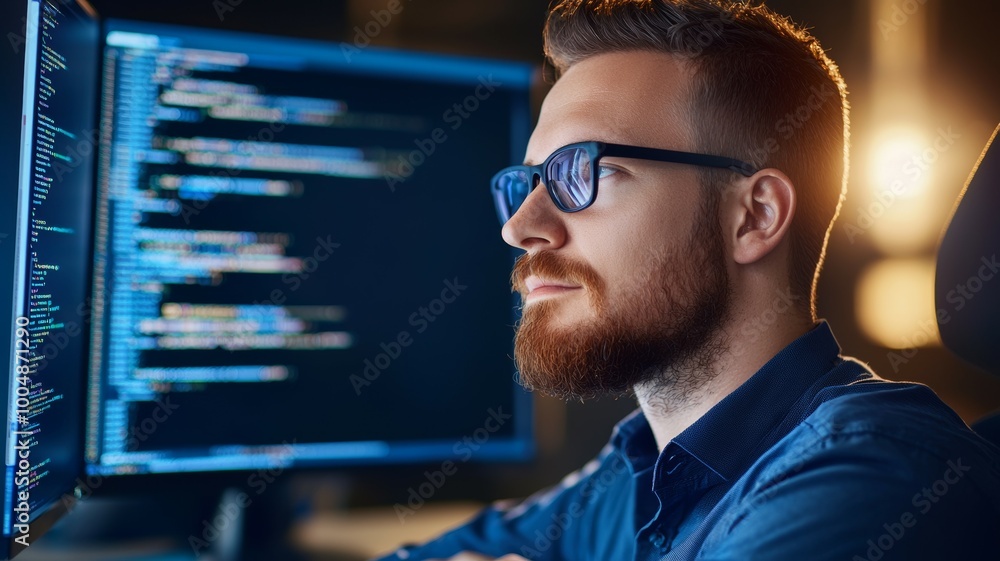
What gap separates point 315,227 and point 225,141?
16 centimetres

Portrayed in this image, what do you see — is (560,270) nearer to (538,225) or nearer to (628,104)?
(538,225)

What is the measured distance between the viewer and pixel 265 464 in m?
0.98

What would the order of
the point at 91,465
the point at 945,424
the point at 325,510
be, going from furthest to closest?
the point at 325,510 → the point at 91,465 → the point at 945,424

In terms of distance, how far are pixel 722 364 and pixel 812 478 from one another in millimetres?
277

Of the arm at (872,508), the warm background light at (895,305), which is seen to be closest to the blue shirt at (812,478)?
the arm at (872,508)

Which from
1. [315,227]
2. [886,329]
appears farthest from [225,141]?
[886,329]

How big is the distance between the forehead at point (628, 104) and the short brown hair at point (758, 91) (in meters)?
0.02

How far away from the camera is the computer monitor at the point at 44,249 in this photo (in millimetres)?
615

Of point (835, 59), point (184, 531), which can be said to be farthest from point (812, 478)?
point (835, 59)

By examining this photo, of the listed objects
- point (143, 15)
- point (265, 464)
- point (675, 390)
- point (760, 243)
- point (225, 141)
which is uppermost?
point (143, 15)

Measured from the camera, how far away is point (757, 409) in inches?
29.2

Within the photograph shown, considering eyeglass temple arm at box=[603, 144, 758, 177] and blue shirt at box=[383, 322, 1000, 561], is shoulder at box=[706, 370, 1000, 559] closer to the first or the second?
blue shirt at box=[383, 322, 1000, 561]

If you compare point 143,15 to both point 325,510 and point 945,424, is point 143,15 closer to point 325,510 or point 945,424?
point 325,510

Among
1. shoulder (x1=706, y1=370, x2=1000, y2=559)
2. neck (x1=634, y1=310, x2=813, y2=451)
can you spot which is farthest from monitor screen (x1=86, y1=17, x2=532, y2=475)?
shoulder (x1=706, y1=370, x2=1000, y2=559)
